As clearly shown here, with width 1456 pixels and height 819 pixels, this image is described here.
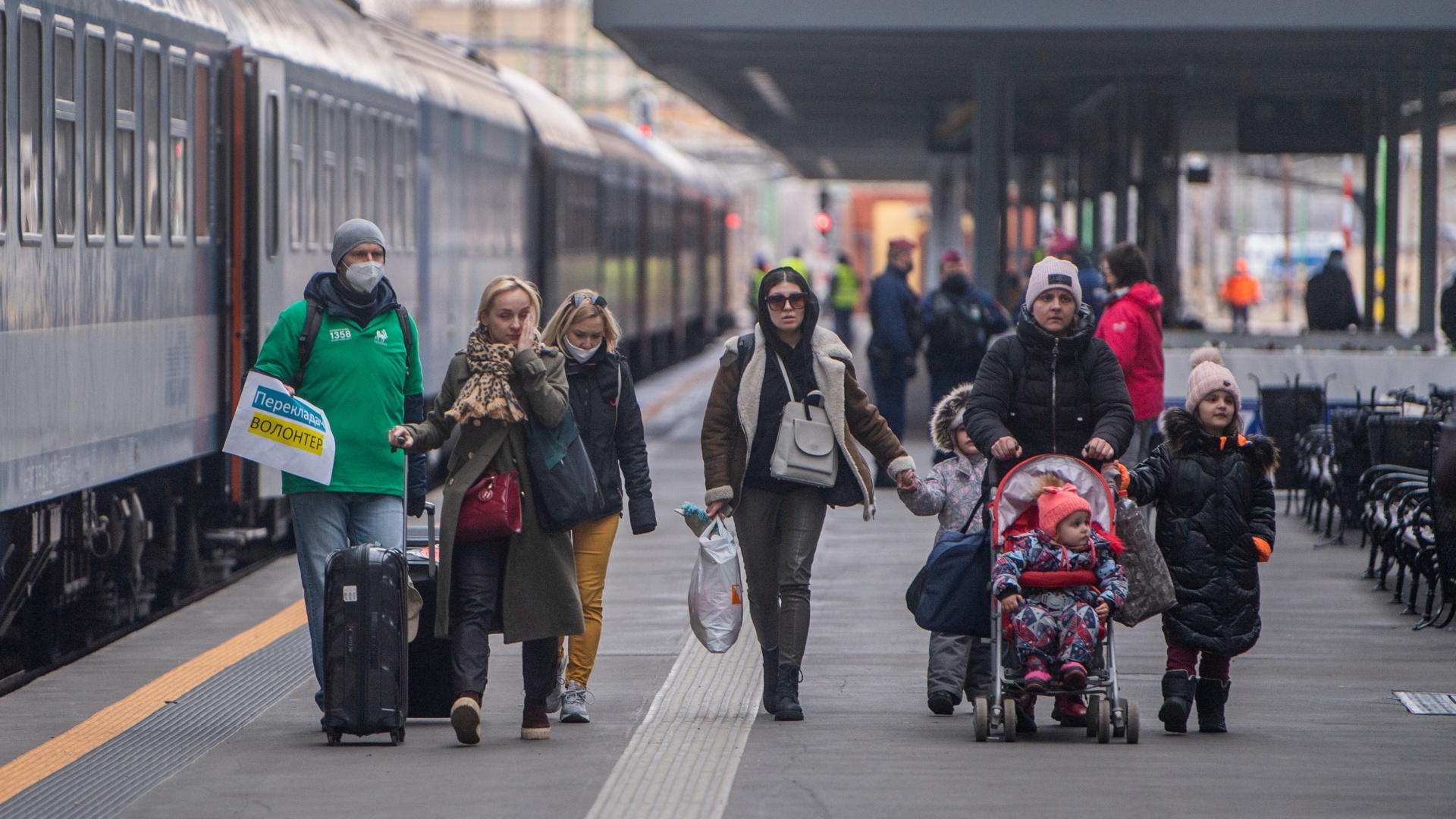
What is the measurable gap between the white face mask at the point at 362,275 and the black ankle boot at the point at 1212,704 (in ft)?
9.70

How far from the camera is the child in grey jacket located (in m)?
7.77

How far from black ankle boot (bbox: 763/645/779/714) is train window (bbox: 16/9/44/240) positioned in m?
3.06

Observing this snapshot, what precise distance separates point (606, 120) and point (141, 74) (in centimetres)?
2144

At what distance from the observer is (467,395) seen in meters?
7.24

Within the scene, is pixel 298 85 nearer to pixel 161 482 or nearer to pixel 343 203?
pixel 343 203

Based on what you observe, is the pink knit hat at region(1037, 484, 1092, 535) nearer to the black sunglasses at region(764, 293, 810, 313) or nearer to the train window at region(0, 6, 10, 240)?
the black sunglasses at region(764, 293, 810, 313)

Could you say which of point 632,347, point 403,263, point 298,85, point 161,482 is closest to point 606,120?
point 632,347

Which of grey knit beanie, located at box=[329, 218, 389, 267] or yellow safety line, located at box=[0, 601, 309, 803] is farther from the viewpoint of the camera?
grey knit beanie, located at box=[329, 218, 389, 267]

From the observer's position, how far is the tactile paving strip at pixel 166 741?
6.50 meters

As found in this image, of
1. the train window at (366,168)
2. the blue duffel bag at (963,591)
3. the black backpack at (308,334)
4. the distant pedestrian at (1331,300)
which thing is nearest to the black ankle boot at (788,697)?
the blue duffel bag at (963,591)

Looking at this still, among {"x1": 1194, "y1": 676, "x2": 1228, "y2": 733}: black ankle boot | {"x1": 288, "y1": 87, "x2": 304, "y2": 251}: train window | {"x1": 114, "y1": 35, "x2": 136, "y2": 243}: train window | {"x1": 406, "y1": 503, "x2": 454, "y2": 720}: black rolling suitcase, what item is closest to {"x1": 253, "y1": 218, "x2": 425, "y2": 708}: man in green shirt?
{"x1": 406, "y1": 503, "x2": 454, "y2": 720}: black rolling suitcase

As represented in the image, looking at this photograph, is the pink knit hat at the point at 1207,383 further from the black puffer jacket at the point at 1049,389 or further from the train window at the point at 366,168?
the train window at the point at 366,168

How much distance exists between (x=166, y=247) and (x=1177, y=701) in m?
5.21

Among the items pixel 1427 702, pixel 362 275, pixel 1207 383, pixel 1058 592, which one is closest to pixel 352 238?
pixel 362 275
